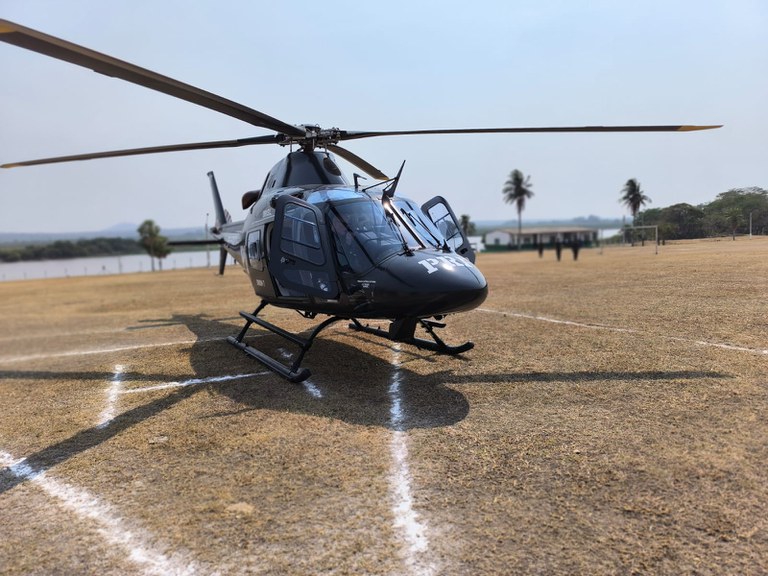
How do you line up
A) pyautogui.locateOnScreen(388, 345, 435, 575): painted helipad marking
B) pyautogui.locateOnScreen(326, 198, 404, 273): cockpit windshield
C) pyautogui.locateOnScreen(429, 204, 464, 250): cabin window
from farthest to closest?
1. pyautogui.locateOnScreen(429, 204, 464, 250): cabin window
2. pyautogui.locateOnScreen(326, 198, 404, 273): cockpit windshield
3. pyautogui.locateOnScreen(388, 345, 435, 575): painted helipad marking

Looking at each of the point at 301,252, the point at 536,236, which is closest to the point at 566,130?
the point at 301,252

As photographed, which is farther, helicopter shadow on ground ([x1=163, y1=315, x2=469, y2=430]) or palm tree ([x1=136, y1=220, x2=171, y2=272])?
palm tree ([x1=136, y1=220, x2=171, y2=272])

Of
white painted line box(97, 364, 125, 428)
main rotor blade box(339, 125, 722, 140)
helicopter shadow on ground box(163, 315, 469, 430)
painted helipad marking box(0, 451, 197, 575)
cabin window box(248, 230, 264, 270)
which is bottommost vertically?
painted helipad marking box(0, 451, 197, 575)

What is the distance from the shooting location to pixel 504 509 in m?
3.30

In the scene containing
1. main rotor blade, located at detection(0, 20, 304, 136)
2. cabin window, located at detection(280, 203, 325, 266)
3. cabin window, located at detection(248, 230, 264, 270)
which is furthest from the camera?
cabin window, located at detection(248, 230, 264, 270)

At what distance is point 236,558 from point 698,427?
3997mm

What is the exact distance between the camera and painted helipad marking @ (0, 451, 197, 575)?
2906mm

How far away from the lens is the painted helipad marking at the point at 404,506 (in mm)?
2842

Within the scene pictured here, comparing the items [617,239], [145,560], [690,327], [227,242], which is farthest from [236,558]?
[617,239]

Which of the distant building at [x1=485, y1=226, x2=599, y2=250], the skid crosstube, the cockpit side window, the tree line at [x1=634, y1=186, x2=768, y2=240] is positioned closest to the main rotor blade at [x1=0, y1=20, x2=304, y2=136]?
the cockpit side window

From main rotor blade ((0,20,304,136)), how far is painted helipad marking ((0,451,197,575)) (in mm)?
3653

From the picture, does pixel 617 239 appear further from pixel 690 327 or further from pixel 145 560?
pixel 145 560

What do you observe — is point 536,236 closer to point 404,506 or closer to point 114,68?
point 114,68

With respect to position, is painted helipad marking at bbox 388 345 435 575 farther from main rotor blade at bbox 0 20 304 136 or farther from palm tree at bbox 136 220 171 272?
palm tree at bbox 136 220 171 272
